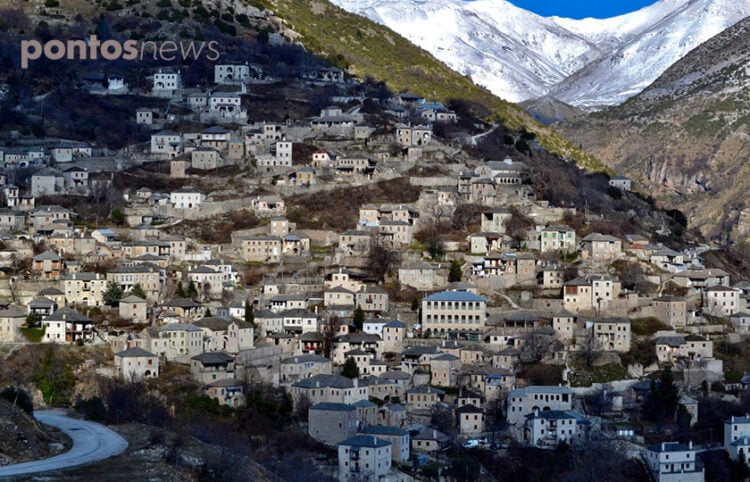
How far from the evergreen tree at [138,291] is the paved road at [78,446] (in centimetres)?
1566

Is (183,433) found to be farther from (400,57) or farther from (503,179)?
(400,57)

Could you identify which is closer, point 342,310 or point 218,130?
point 342,310

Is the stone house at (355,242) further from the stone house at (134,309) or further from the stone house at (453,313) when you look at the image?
the stone house at (134,309)

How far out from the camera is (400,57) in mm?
137625

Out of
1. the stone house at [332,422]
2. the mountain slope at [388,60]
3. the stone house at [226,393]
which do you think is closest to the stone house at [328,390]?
the stone house at [332,422]

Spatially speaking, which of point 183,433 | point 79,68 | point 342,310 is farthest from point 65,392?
point 79,68

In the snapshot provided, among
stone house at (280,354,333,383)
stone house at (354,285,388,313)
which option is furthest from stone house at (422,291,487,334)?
stone house at (280,354,333,383)

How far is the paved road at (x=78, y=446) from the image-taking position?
4447 centimetres

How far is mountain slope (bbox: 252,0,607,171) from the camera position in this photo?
405 ft

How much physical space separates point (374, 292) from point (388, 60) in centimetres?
6162

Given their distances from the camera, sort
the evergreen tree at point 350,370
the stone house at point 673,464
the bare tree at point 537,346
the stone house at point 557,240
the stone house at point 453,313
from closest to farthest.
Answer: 1. the stone house at point 673,464
2. the evergreen tree at point 350,370
3. the bare tree at point 537,346
4. the stone house at point 453,313
5. the stone house at point 557,240

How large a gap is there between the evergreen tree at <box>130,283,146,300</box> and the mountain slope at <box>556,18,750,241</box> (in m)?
81.4

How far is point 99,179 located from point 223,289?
1606 centimetres

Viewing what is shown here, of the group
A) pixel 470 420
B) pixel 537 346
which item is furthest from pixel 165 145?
pixel 470 420
